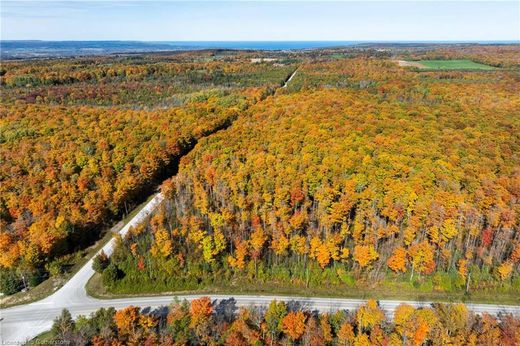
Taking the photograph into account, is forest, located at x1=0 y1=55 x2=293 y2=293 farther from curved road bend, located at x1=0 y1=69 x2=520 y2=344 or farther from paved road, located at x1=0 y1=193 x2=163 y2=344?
curved road bend, located at x1=0 y1=69 x2=520 y2=344

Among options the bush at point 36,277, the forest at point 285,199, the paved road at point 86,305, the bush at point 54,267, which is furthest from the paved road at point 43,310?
the bush at point 36,277

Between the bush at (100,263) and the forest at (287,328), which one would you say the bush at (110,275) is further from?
the forest at (287,328)

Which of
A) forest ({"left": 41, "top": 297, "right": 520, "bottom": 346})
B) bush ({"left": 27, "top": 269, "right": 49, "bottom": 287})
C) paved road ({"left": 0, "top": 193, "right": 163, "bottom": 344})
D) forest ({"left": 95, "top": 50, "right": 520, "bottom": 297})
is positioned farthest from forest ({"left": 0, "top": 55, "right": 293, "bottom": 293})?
forest ({"left": 41, "top": 297, "right": 520, "bottom": 346})

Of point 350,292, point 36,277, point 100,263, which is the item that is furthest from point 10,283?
point 350,292

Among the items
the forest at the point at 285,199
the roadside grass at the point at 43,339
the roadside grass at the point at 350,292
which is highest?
the forest at the point at 285,199

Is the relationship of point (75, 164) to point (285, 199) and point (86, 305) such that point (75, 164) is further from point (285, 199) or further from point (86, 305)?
point (285, 199)

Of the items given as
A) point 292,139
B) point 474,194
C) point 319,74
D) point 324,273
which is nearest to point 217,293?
point 324,273
